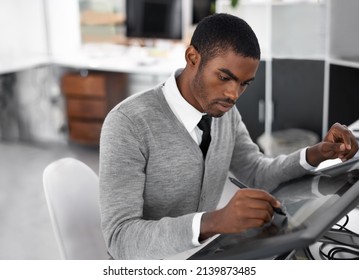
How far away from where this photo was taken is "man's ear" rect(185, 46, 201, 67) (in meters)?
0.96

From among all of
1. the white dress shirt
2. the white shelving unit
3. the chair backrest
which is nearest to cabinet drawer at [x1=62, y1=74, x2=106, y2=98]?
the white shelving unit

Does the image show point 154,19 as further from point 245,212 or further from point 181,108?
point 245,212

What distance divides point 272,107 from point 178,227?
2006mm

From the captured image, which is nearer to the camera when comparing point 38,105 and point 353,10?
point 353,10

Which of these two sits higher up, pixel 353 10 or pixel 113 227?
pixel 353 10

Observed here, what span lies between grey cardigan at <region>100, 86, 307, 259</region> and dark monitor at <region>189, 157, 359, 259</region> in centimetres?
8

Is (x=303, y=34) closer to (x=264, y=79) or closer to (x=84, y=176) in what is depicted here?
(x=264, y=79)

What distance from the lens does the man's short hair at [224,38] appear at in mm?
907

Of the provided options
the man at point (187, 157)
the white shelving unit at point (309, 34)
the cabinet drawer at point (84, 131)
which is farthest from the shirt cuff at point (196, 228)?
the cabinet drawer at point (84, 131)

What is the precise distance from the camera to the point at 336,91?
2439mm

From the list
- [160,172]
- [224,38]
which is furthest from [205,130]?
[224,38]

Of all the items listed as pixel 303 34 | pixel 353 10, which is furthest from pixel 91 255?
pixel 303 34

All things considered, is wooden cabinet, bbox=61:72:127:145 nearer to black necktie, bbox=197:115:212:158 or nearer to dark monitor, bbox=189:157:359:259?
black necktie, bbox=197:115:212:158

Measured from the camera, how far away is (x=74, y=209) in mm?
1129
